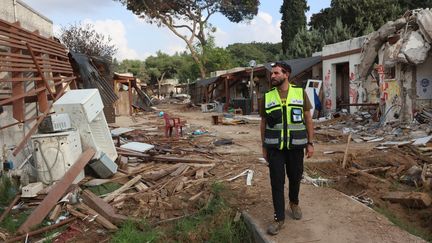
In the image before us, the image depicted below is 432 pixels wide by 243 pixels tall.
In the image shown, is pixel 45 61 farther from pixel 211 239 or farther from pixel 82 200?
pixel 211 239

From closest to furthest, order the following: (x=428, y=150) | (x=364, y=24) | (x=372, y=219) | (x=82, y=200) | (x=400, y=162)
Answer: (x=372, y=219) → (x=82, y=200) → (x=400, y=162) → (x=428, y=150) → (x=364, y=24)

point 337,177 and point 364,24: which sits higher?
point 364,24

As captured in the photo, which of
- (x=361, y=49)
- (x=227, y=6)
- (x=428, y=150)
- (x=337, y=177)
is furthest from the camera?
(x=227, y=6)

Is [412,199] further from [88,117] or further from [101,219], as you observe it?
[88,117]

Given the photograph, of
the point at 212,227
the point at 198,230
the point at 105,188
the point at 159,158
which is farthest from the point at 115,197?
the point at 159,158

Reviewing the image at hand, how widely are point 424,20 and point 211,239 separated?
1190 centimetres

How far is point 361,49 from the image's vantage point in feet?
59.6

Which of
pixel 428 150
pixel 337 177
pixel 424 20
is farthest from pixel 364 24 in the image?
pixel 337 177

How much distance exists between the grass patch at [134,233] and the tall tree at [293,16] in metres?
30.3

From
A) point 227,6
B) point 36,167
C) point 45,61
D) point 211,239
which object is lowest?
point 211,239

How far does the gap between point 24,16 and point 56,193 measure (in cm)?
565

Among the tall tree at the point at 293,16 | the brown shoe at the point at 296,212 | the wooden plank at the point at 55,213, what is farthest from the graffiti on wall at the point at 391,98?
the tall tree at the point at 293,16

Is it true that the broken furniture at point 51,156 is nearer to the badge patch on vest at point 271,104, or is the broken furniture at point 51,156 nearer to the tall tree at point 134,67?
the badge patch on vest at point 271,104

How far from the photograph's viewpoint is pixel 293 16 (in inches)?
1372
